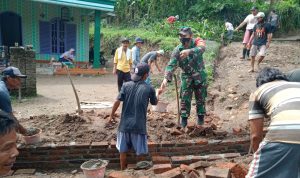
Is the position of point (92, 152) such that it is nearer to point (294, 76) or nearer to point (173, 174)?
point (173, 174)

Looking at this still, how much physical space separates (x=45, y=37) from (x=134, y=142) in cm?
1225

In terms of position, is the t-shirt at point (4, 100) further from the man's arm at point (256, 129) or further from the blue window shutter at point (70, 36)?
the blue window shutter at point (70, 36)

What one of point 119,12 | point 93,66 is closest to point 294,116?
point 93,66

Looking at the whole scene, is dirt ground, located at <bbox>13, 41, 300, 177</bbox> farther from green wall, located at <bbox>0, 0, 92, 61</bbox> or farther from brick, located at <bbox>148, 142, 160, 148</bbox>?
green wall, located at <bbox>0, 0, 92, 61</bbox>

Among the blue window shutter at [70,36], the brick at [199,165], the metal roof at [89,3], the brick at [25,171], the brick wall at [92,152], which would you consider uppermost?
the metal roof at [89,3]

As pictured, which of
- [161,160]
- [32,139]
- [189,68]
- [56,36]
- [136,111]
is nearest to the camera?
[136,111]

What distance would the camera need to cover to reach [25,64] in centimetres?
1000

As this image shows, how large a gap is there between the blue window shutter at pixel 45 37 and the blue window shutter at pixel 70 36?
795 millimetres

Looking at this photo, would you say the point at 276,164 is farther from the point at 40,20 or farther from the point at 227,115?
the point at 40,20

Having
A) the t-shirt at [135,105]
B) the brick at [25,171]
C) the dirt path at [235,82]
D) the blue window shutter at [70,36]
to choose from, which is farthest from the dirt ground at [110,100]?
the blue window shutter at [70,36]

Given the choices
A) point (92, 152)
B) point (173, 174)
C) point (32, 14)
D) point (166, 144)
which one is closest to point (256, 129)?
point (173, 174)

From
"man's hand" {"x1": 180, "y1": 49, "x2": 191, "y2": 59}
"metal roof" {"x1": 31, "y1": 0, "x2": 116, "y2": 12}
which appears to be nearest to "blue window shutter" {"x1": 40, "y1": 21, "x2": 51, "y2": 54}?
"metal roof" {"x1": 31, "y1": 0, "x2": 116, "y2": 12}

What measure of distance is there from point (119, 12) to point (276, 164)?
987 inches

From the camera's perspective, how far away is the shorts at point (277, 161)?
288 cm
